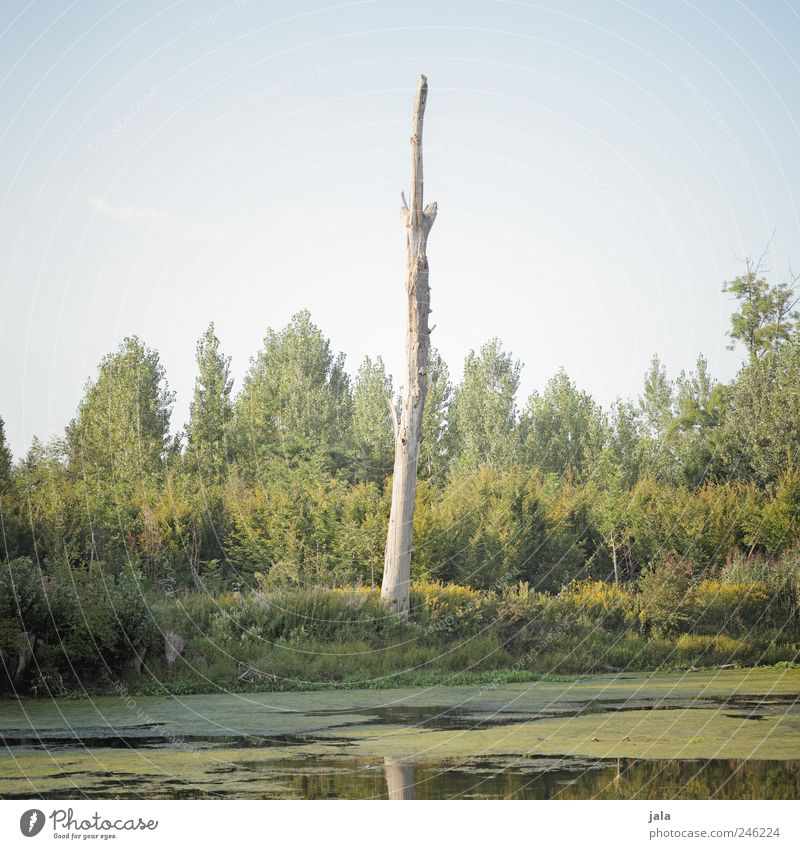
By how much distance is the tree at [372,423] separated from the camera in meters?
28.2

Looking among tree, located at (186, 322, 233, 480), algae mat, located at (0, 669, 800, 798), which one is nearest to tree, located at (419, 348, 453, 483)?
tree, located at (186, 322, 233, 480)

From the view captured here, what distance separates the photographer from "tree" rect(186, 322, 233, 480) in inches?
1225

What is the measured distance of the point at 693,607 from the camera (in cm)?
1783

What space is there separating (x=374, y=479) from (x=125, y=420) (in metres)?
7.83

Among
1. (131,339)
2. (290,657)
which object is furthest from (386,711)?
(131,339)

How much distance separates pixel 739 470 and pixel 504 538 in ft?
30.0

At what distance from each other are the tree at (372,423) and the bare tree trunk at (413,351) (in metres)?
7.36

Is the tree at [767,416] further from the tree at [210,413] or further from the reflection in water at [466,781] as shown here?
the reflection in water at [466,781]

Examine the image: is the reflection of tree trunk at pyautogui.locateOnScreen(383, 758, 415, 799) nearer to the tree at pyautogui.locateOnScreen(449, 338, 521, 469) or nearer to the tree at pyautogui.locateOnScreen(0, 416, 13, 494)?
the tree at pyautogui.locateOnScreen(0, 416, 13, 494)
